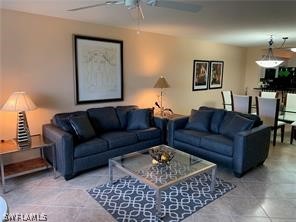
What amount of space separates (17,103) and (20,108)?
0.08 m

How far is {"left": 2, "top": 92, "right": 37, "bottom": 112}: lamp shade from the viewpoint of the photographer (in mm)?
3057

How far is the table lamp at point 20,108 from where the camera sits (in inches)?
121

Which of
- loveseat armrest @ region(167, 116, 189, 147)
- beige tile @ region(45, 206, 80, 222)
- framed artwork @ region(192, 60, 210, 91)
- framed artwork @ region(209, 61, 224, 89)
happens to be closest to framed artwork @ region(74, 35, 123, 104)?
loveseat armrest @ region(167, 116, 189, 147)

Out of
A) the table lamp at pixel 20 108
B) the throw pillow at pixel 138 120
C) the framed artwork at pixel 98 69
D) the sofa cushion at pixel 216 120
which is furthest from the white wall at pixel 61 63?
the sofa cushion at pixel 216 120

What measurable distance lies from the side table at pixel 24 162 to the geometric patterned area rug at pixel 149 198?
867 millimetres

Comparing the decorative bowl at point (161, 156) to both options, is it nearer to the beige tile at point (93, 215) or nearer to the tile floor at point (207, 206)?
the tile floor at point (207, 206)

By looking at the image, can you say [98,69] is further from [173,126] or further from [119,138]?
[173,126]

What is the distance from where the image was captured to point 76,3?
2.96 m

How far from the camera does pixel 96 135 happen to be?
12.6ft

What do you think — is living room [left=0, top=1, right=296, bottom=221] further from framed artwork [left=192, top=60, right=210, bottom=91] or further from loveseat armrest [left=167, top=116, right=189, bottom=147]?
loveseat armrest [left=167, top=116, right=189, bottom=147]

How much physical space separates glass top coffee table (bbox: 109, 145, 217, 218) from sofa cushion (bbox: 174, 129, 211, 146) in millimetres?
602

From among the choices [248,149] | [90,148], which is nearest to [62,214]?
[90,148]

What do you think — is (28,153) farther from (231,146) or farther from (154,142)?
(231,146)

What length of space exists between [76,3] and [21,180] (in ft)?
8.27
